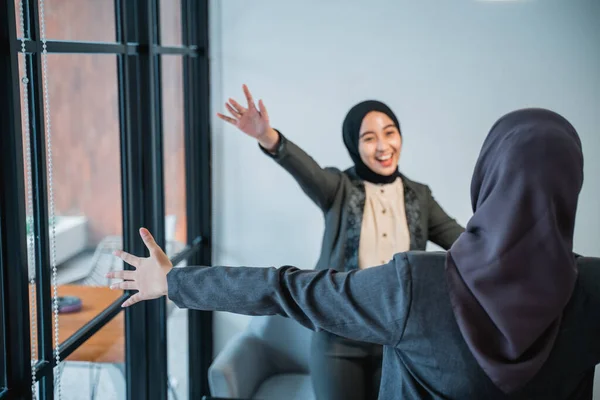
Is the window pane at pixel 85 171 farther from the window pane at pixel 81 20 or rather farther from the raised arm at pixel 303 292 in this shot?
the raised arm at pixel 303 292

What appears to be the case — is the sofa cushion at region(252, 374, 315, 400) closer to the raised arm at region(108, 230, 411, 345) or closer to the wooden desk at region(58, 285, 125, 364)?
the wooden desk at region(58, 285, 125, 364)

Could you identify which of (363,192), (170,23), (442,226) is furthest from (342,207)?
(170,23)

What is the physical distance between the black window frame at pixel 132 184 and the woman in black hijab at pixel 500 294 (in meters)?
0.58

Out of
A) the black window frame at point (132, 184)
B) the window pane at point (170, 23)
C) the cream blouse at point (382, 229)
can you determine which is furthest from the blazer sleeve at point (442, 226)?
the window pane at point (170, 23)

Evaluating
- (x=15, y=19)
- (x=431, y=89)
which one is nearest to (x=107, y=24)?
(x=15, y=19)

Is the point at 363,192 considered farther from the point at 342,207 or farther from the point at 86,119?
the point at 86,119

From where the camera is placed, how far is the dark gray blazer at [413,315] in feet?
3.57

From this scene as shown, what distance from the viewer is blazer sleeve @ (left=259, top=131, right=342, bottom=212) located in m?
2.19

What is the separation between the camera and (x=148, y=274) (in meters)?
1.28

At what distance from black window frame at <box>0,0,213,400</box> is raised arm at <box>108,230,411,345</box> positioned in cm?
31

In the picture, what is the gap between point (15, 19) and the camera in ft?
4.59

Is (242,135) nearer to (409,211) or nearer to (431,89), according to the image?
(431,89)

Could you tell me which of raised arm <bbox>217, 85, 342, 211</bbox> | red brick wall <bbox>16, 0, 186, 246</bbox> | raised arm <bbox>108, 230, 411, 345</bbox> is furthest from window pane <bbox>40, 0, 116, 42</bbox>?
raised arm <bbox>108, 230, 411, 345</bbox>

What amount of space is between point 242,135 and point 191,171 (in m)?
0.29
